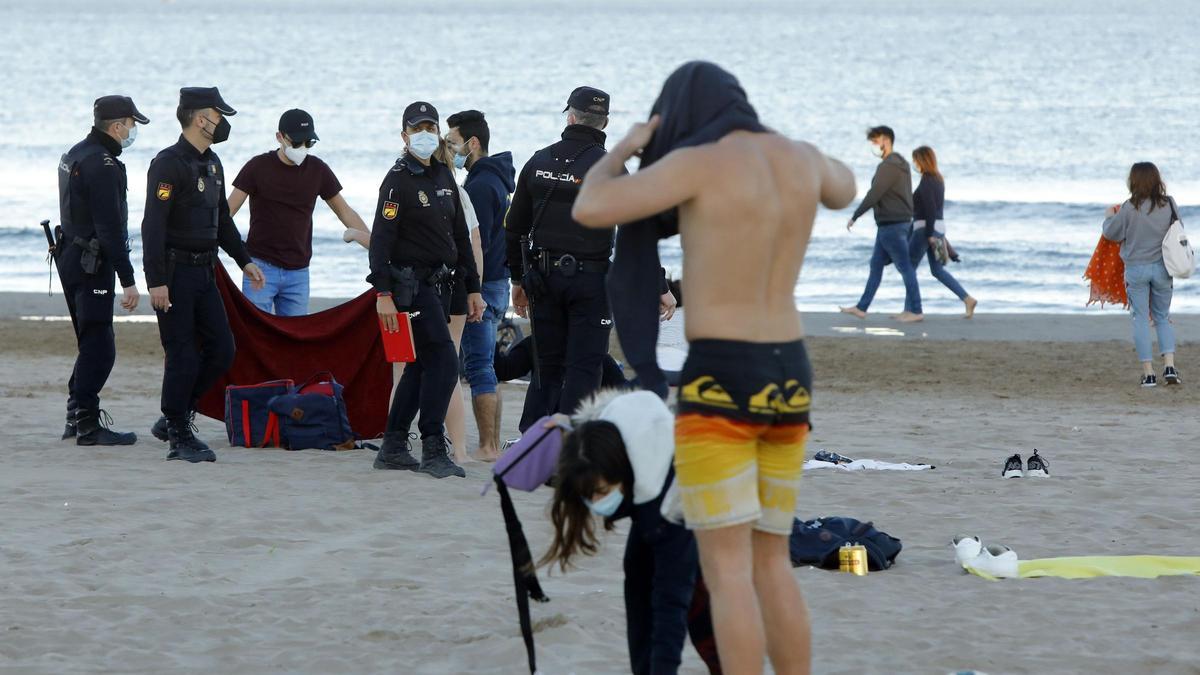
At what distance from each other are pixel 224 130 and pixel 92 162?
763 mm

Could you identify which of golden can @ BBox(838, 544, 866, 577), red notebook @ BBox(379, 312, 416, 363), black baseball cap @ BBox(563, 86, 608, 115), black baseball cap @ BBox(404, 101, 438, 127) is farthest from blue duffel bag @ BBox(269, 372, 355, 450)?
golden can @ BBox(838, 544, 866, 577)

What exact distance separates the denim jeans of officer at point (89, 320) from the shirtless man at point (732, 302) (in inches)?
192

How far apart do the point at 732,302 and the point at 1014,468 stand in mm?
4491

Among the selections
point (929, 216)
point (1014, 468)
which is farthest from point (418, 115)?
point (929, 216)

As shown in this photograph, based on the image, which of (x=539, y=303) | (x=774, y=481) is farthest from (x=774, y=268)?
(x=539, y=303)

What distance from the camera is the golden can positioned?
574 centimetres

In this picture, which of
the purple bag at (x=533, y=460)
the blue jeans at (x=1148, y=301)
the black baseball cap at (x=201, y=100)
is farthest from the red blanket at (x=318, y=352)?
the blue jeans at (x=1148, y=301)

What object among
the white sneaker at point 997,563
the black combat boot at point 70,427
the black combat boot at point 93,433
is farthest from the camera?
the black combat boot at point 70,427

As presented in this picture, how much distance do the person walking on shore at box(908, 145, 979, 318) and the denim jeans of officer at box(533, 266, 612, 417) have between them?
28.2 ft

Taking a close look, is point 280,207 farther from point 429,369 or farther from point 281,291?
point 429,369

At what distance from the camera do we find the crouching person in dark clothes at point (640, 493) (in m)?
3.78

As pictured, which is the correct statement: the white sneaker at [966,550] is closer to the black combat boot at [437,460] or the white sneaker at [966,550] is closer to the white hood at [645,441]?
the white hood at [645,441]

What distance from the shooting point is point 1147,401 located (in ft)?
34.7

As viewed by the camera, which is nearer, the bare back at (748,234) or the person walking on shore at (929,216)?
the bare back at (748,234)
